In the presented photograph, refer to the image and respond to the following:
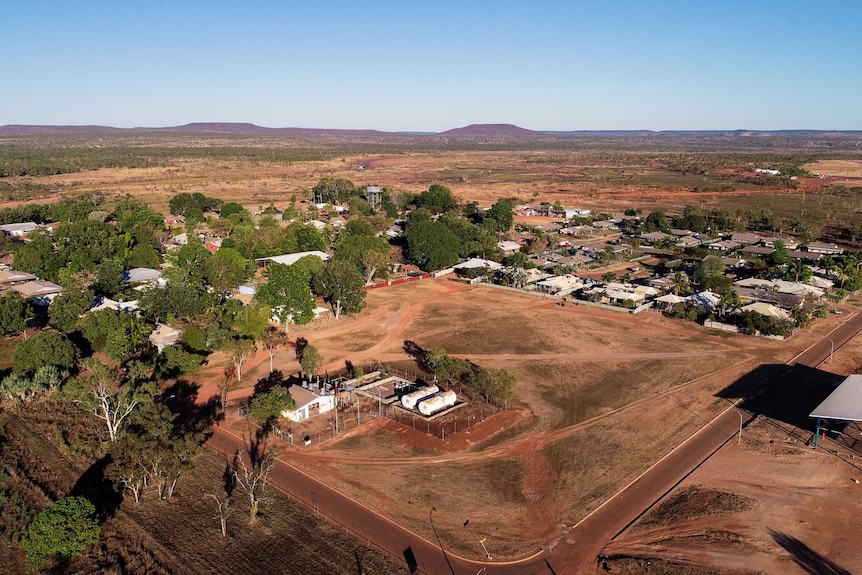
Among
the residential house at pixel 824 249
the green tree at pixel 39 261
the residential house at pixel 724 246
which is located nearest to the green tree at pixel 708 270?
the residential house at pixel 724 246

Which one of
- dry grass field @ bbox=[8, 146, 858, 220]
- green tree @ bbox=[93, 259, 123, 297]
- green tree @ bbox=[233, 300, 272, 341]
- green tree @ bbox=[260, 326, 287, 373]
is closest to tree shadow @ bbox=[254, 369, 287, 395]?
green tree @ bbox=[260, 326, 287, 373]

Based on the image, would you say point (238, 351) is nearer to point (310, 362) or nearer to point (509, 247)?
point (310, 362)

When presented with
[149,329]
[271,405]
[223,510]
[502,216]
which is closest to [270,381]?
[271,405]

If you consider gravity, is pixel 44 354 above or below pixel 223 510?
above

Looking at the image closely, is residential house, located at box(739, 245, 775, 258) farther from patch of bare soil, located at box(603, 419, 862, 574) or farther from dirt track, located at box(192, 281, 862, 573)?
patch of bare soil, located at box(603, 419, 862, 574)

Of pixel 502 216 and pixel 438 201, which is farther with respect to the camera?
pixel 438 201

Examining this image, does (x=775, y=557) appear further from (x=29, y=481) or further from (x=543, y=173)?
(x=543, y=173)

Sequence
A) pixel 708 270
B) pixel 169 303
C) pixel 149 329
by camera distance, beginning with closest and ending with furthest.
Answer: pixel 149 329
pixel 169 303
pixel 708 270

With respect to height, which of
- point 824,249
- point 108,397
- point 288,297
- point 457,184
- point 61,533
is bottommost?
point 61,533
